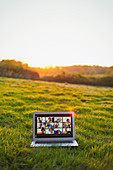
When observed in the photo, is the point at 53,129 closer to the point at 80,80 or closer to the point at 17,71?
the point at 80,80

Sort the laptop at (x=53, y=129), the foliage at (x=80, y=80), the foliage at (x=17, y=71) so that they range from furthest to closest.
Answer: the foliage at (x=80, y=80)
the foliage at (x=17, y=71)
the laptop at (x=53, y=129)

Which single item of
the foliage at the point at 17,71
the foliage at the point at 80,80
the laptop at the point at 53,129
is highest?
the foliage at the point at 17,71

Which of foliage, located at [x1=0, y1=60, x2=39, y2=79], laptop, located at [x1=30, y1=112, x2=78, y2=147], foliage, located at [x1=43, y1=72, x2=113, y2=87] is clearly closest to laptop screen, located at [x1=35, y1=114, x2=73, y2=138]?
laptop, located at [x1=30, y1=112, x2=78, y2=147]

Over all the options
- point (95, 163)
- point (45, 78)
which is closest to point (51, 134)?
point (95, 163)

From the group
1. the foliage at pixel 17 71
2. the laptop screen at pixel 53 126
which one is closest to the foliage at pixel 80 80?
the foliage at pixel 17 71

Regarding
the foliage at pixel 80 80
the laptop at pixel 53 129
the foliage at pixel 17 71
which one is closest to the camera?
the laptop at pixel 53 129

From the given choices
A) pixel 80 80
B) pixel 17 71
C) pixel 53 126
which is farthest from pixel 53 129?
pixel 17 71

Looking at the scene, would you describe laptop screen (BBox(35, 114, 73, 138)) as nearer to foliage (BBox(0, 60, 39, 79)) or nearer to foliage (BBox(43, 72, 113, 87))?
foliage (BBox(43, 72, 113, 87))

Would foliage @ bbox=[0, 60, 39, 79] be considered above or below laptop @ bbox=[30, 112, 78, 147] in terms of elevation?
above

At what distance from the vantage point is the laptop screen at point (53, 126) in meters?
4.17

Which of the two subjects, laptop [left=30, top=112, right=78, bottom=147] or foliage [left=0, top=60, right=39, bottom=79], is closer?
laptop [left=30, top=112, right=78, bottom=147]

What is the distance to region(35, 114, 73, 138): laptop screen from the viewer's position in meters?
4.17

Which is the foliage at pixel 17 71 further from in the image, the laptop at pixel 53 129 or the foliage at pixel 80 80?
the laptop at pixel 53 129

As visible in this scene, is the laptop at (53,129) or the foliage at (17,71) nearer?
the laptop at (53,129)
